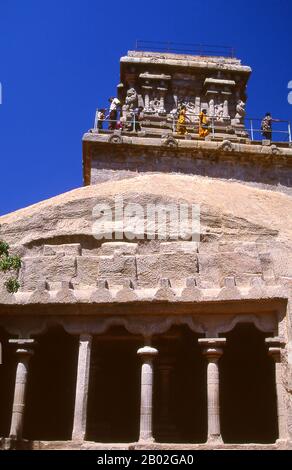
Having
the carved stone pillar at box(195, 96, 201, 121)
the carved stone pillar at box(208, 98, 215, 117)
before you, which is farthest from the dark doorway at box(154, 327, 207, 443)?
the carved stone pillar at box(195, 96, 201, 121)

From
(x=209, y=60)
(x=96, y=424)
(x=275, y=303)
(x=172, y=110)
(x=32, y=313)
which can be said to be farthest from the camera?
(x=209, y=60)

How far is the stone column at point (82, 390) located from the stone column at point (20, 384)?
124cm

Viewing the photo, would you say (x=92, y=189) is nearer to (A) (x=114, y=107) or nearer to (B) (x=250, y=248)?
(B) (x=250, y=248)

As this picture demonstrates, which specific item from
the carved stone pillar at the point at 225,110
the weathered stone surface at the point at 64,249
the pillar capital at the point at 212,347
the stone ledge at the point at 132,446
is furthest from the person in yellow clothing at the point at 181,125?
the stone ledge at the point at 132,446

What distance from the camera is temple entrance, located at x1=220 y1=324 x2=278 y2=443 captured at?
49.1 feet

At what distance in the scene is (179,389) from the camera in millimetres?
15781

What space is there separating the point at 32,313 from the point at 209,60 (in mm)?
25727

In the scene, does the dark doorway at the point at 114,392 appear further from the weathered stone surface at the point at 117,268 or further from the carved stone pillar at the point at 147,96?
the carved stone pillar at the point at 147,96

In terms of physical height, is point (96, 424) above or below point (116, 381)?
below

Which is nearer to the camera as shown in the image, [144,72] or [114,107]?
[114,107]

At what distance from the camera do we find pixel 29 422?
15.3 meters

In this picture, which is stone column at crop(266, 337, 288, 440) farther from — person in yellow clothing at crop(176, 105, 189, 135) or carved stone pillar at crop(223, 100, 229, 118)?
carved stone pillar at crop(223, 100, 229, 118)

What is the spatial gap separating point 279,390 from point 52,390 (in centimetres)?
765
